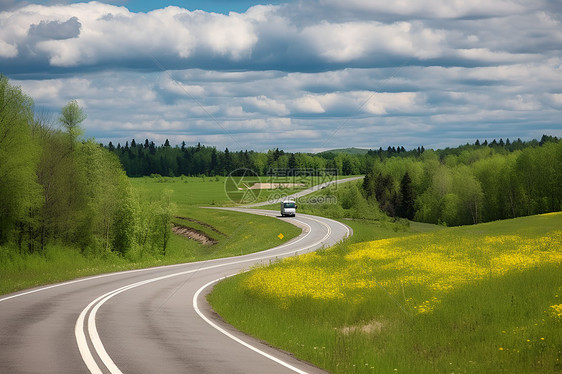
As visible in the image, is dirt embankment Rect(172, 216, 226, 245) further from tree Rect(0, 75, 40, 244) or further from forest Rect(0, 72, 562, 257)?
tree Rect(0, 75, 40, 244)

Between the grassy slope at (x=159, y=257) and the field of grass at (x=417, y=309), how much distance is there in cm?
1124

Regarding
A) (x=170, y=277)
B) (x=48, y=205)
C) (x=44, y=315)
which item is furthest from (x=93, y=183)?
(x=44, y=315)

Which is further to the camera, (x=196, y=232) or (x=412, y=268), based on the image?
(x=196, y=232)

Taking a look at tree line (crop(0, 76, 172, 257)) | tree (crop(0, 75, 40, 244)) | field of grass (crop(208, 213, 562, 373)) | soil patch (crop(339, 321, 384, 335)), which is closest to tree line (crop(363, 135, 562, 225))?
tree line (crop(0, 76, 172, 257))

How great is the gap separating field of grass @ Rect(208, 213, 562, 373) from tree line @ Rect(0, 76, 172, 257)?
24.1 m

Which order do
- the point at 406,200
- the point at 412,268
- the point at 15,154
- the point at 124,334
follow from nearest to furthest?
the point at 124,334 → the point at 412,268 → the point at 15,154 → the point at 406,200

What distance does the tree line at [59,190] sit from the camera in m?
44.4

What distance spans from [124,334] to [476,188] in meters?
119

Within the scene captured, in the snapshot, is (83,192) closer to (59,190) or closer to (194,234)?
(59,190)

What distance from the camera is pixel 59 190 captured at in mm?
53156

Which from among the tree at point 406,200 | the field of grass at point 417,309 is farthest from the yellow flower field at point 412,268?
the tree at point 406,200

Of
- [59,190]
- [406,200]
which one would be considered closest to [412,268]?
[59,190]

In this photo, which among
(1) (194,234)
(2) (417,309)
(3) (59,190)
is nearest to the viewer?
(2) (417,309)

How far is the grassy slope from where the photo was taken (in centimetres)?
3575
